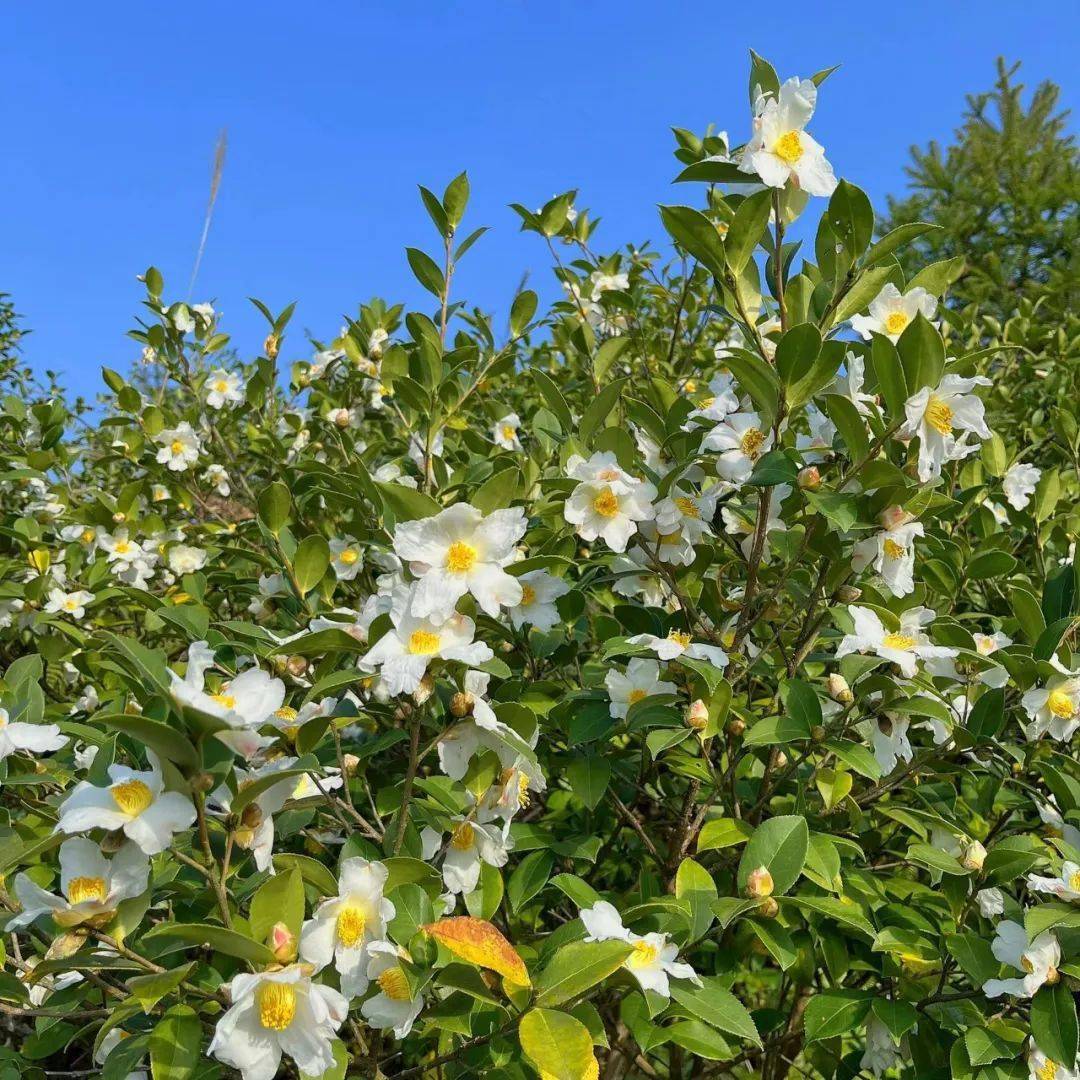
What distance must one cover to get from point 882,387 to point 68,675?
2676 millimetres

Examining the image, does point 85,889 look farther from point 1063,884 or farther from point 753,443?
point 1063,884

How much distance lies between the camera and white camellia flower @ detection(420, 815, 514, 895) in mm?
1288

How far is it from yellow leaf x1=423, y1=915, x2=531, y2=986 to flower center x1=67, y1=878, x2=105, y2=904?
34 cm

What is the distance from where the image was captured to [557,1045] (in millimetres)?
936

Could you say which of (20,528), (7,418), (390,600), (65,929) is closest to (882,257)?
(390,600)

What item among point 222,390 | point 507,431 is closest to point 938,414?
point 507,431

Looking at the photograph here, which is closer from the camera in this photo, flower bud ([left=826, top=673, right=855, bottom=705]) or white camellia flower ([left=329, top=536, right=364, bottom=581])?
flower bud ([left=826, top=673, right=855, bottom=705])

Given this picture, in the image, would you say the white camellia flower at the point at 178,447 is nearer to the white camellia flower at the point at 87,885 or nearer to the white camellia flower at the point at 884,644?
the white camellia flower at the point at 87,885

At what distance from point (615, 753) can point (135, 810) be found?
103cm

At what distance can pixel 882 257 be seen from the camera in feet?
4.19

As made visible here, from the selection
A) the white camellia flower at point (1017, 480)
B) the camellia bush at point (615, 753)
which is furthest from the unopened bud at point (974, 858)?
the white camellia flower at point (1017, 480)

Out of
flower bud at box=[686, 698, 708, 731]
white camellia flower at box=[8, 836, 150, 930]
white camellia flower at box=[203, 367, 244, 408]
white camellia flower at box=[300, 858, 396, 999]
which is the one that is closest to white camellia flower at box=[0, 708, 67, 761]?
white camellia flower at box=[8, 836, 150, 930]

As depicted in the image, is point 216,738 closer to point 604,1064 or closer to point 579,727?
point 579,727

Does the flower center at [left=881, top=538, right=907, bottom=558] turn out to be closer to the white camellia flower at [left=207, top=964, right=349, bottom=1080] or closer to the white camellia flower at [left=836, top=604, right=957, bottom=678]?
the white camellia flower at [left=836, top=604, right=957, bottom=678]
